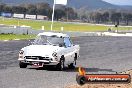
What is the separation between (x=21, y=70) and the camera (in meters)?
15.4

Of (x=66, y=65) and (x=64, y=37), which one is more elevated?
(x=64, y=37)

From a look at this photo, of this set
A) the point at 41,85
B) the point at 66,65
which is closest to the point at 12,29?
the point at 66,65

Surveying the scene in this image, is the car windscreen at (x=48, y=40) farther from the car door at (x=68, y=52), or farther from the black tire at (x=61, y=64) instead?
the black tire at (x=61, y=64)

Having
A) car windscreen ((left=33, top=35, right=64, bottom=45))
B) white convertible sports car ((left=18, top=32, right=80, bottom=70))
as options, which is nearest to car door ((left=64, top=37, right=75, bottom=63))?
white convertible sports car ((left=18, top=32, right=80, bottom=70))

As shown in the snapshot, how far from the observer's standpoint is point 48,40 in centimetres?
1670

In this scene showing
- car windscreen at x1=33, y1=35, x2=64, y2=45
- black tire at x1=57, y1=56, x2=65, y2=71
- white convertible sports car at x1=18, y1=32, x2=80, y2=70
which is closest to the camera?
white convertible sports car at x1=18, y1=32, x2=80, y2=70

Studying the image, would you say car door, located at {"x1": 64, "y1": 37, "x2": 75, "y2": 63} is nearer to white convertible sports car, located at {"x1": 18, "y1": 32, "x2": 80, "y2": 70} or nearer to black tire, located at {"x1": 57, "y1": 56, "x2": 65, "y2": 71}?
white convertible sports car, located at {"x1": 18, "y1": 32, "x2": 80, "y2": 70}

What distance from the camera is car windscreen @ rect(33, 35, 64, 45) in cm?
1653

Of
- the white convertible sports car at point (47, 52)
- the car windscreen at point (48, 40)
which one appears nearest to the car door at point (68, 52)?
the white convertible sports car at point (47, 52)

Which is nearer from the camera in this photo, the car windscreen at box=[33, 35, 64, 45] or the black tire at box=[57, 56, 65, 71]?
the black tire at box=[57, 56, 65, 71]

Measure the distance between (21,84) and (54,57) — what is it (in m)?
4.05

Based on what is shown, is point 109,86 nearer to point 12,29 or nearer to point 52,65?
point 52,65

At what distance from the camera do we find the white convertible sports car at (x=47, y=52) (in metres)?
15.6

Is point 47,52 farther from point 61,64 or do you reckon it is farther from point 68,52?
point 68,52
